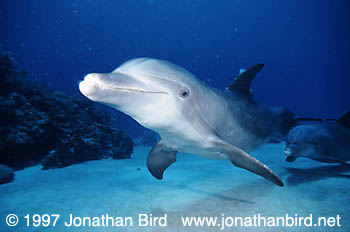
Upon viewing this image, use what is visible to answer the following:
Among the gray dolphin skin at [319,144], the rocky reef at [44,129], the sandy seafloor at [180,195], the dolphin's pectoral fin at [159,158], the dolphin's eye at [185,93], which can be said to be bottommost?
the sandy seafloor at [180,195]

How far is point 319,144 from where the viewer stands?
4250 millimetres

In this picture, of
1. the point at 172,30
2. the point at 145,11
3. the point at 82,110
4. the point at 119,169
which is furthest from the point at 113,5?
the point at 119,169

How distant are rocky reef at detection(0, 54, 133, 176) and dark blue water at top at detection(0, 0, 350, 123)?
41912 millimetres

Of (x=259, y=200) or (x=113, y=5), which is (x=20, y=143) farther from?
(x=113, y=5)

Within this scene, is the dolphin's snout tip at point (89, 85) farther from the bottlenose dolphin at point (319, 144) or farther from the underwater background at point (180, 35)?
the underwater background at point (180, 35)

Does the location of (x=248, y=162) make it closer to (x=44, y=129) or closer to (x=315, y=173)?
(x=315, y=173)

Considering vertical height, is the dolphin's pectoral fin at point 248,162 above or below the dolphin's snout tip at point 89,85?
below

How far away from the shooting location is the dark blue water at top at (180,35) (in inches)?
1891

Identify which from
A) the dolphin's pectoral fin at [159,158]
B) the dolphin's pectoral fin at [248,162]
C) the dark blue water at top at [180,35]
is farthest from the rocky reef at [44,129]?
the dark blue water at top at [180,35]

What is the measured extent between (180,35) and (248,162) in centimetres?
8541

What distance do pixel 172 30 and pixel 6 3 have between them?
5672 centimetres

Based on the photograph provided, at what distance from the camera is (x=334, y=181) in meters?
3.90

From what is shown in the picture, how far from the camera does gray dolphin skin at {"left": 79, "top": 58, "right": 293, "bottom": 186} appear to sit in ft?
5.01

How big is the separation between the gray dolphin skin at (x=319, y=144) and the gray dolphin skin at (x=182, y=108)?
124cm
